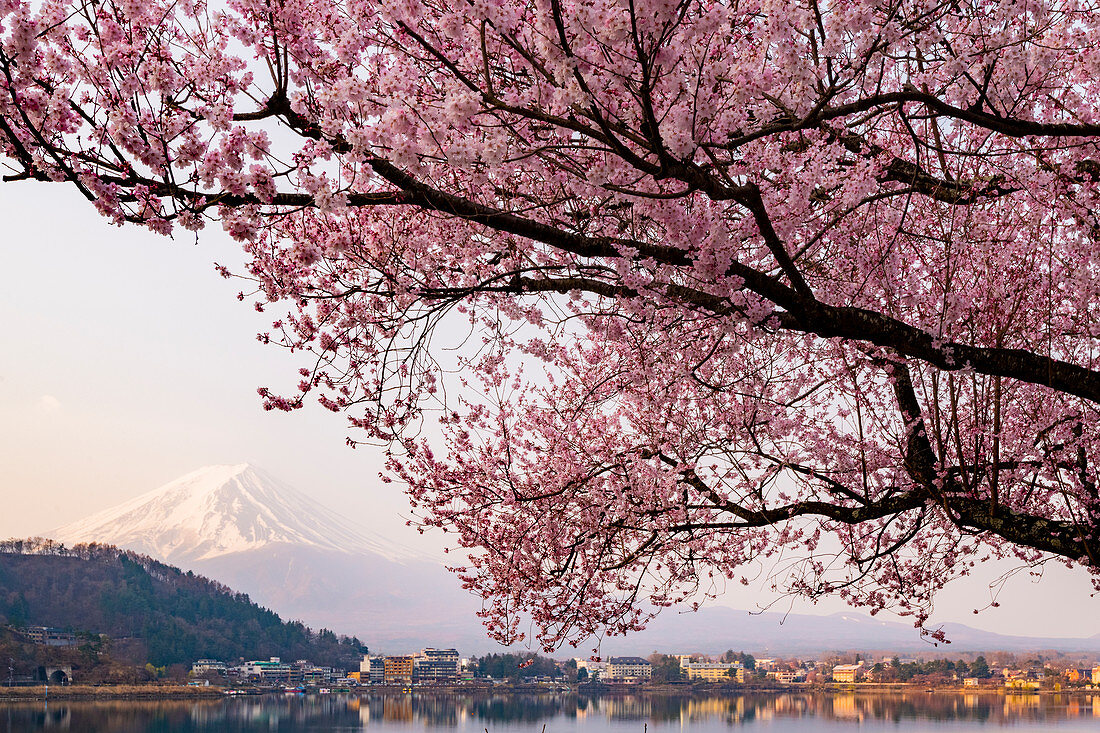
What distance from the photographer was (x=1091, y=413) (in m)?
7.18

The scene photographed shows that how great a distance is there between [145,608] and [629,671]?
2431 inches

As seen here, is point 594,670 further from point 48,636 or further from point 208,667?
point 48,636

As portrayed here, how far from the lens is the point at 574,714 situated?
8000cm

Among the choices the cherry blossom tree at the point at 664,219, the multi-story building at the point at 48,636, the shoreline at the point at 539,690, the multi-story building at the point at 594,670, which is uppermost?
the cherry blossom tree at the point at 664,219

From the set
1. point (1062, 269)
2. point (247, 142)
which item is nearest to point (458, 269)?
point (247, 142)

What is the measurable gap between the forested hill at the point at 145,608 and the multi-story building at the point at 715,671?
49.9m

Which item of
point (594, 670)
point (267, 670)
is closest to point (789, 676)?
point (594, 670)

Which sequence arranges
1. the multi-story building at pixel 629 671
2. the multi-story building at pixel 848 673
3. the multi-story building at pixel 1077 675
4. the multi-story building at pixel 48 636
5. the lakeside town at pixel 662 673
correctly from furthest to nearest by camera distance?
the multi-story building at pixel 629 671 → the multi-story building at pixel 848 673 → the multi-story building at pixel 48 636 → the lakeside town at pixel 662 673 → the multi-story building at pixel 1077 675

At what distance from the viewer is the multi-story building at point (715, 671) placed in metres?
104

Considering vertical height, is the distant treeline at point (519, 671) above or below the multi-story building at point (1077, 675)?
below

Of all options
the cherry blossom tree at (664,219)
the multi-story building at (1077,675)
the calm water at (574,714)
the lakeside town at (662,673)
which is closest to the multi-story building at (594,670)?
the lakeside town at (662,673)

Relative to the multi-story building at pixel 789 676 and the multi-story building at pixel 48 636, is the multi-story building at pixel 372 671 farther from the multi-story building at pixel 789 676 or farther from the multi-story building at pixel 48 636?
the multi-story building at pixel 789 676

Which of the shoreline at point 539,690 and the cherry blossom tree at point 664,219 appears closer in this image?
the cherry blossom tree at point 664,219

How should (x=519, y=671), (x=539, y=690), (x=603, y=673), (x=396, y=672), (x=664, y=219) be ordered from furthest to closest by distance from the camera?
(x=396, y=672), (x=539, y=690), (x=603, y=673), (x=519, y=671), (x=664, y=219)
